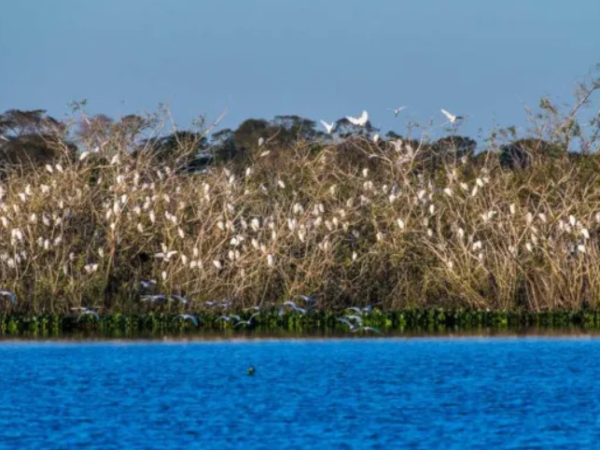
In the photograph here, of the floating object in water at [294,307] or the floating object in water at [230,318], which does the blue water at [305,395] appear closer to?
the floating object in water at [230,318]

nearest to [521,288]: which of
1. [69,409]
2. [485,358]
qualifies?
[485,358]

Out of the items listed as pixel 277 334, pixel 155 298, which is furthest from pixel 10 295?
pixel 277 334

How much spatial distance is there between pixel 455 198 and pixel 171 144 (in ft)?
42.2

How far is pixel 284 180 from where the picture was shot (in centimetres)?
2989

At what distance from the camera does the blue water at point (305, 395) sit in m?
15.6

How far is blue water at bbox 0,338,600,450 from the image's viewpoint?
51.3 ft

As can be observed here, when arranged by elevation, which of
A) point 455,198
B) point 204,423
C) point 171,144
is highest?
point 171,144

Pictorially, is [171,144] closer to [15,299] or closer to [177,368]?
[15,299]

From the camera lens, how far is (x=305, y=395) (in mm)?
18812

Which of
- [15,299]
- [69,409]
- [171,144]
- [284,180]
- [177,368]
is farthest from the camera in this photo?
[171,144]

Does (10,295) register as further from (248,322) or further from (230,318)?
(248,322)

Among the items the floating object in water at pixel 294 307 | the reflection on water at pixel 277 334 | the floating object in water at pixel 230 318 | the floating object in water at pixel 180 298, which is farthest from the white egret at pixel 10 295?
the floating object in water at pixel 294 307

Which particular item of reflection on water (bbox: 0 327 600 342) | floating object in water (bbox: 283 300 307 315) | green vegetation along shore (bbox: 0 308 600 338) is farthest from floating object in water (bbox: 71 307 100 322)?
floating object in water (bbox: 283 300 307 315)

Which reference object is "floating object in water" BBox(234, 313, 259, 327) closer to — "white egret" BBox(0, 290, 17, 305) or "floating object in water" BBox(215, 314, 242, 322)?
"floating object in water" BBox(215, 314, 242, 322)
